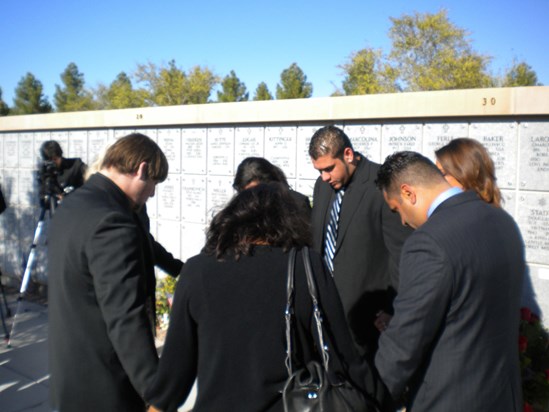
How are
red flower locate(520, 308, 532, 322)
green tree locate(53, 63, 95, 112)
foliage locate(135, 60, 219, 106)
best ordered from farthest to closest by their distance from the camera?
1. green tree locate(53, 63, 95, 112)
2. foliage locate(135, 60, 219, 106)
3. red flower locate(520, 308, 532, 322)

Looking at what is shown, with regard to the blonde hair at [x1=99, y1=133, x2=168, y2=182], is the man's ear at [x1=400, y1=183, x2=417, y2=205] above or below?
below

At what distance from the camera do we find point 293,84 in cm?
3669

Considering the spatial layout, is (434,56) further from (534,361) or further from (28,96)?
(28,96)

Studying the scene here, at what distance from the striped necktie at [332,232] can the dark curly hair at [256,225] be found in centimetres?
156

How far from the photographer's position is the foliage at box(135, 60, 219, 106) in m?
35.7

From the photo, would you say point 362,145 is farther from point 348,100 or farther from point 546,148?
point 546,148

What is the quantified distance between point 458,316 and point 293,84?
36019 millimetres

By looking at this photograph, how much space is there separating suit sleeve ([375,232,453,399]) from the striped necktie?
1415mm

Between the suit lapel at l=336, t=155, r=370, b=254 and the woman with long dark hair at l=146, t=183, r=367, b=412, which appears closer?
the woman with long dark hair at l=146, t=183, r=367, b=412

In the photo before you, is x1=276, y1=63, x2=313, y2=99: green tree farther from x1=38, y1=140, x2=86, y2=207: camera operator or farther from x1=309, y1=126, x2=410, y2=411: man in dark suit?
x1=309, y1=126, x2=410, y2=411: man in dark suit

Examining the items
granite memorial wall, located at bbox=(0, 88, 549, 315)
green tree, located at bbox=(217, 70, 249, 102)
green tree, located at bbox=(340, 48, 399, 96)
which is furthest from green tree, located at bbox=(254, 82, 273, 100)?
granite memorial wall, located at bbox=(0, 88, 549, 315)

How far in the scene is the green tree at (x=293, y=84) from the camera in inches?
1432

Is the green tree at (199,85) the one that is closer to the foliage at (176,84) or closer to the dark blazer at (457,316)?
the foliage at (176,84)

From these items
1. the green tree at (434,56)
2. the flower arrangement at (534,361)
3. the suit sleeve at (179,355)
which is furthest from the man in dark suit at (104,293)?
the green tree at (434,56)
